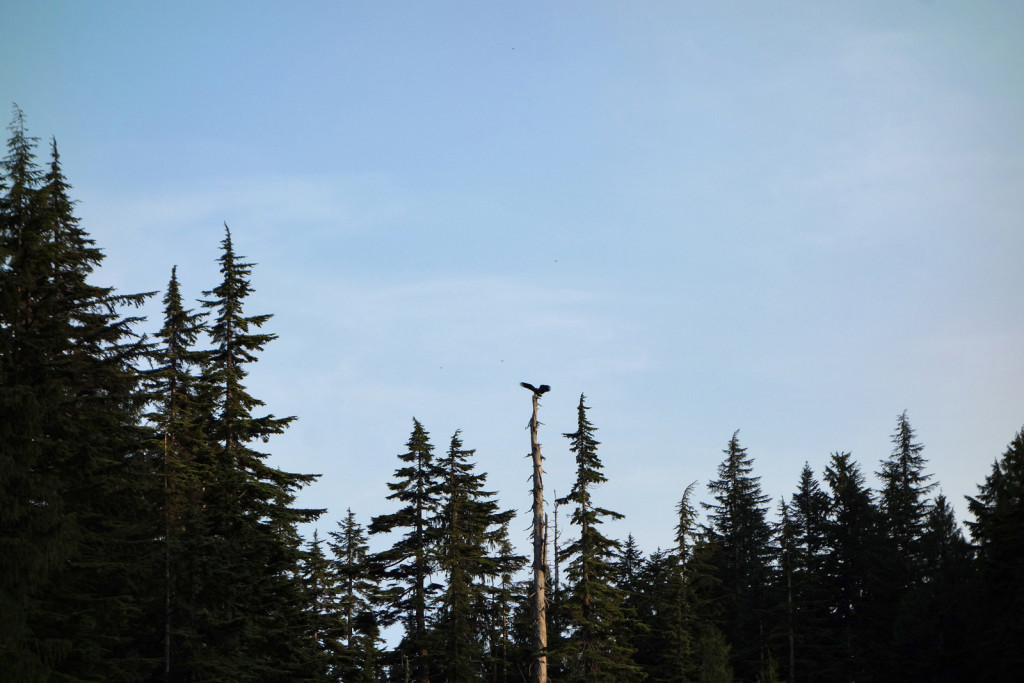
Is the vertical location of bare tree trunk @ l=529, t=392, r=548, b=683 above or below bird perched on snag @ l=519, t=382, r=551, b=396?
below

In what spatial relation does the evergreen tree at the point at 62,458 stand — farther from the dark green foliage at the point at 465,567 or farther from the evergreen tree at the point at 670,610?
the evergreen tree at the point at 670,610

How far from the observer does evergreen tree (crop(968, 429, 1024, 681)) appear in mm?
51547

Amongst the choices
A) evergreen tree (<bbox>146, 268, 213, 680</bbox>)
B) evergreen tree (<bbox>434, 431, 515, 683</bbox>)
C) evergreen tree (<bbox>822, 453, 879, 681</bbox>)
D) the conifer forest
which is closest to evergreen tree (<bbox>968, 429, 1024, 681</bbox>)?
the conifer forest

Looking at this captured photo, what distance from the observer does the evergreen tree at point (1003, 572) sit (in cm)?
5155

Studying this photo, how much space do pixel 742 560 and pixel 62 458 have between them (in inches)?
2584

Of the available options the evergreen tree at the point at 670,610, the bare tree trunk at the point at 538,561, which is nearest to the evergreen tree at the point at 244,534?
the bare tree trunk at the point at 538,561

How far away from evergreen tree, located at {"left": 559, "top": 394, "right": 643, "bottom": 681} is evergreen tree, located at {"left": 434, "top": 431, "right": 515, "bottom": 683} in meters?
4.67

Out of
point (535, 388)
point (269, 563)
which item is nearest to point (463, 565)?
point (269, 563)

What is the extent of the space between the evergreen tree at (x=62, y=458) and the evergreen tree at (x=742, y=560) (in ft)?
165

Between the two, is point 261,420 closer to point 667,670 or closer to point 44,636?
point 44,636

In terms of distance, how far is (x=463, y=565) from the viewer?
49.8 metres

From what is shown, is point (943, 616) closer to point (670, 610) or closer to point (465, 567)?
point (670, 610)

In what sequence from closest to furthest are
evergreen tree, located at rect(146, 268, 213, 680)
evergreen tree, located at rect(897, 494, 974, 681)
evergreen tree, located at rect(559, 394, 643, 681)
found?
1. evergreen tree, located at rect(146, 268, 213, 680)
2. evergreen tree, located at rect(559, 394, 643, 681)
3. evergreen tree, located at rect(897, 494, 974, 681)

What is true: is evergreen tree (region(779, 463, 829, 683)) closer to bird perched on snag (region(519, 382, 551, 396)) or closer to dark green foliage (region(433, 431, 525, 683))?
dark green foliage (region(433, 431, 525, 683))
